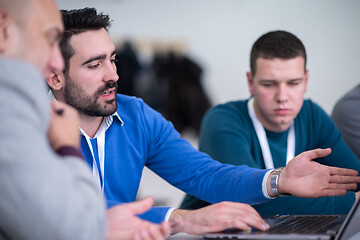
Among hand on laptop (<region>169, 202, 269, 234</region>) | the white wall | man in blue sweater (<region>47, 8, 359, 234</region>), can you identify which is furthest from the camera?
the white wall

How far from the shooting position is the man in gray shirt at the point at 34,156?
68cm

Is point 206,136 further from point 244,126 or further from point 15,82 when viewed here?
point 15,82

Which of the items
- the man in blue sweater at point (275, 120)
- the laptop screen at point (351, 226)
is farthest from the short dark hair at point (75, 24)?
the laptop screen at point (351, 226)

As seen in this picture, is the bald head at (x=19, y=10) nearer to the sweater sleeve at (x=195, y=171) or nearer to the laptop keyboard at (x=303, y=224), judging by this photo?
the laptop keyboard at (x=303, y=224)

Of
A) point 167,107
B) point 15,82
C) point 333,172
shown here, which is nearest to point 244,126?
point 333,172

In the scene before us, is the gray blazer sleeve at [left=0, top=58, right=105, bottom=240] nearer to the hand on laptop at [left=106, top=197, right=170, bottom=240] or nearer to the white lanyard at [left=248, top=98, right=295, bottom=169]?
the hand on laptop at [left=106, top=197, right=170, bottom=240]

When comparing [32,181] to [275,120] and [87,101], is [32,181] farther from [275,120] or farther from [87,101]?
[275,120]

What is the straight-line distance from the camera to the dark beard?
5.09 feet

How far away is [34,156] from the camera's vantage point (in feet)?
2.25

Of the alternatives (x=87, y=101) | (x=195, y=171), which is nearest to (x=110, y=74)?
(x=87, y=101)

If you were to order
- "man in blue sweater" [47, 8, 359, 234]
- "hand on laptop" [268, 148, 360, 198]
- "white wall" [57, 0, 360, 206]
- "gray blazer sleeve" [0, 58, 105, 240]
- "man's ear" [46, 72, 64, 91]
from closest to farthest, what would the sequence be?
"gray blazer sleeve" [0, 58, 105, 240] → "hand on laptop" [268, 148, 360, 198] → "man in blue sweater" [47, 8, 359, 234] → "man's ear" [46, 72, 64, 91] → "white wall" [57, 0, 360, 206]

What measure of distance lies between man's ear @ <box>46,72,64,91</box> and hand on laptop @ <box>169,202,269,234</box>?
68 centimetres

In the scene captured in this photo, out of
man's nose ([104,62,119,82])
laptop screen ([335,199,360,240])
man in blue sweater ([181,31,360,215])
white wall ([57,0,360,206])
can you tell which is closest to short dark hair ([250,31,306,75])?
man in blue sweater ([181,31,360,215])

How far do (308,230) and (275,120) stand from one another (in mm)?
1007
